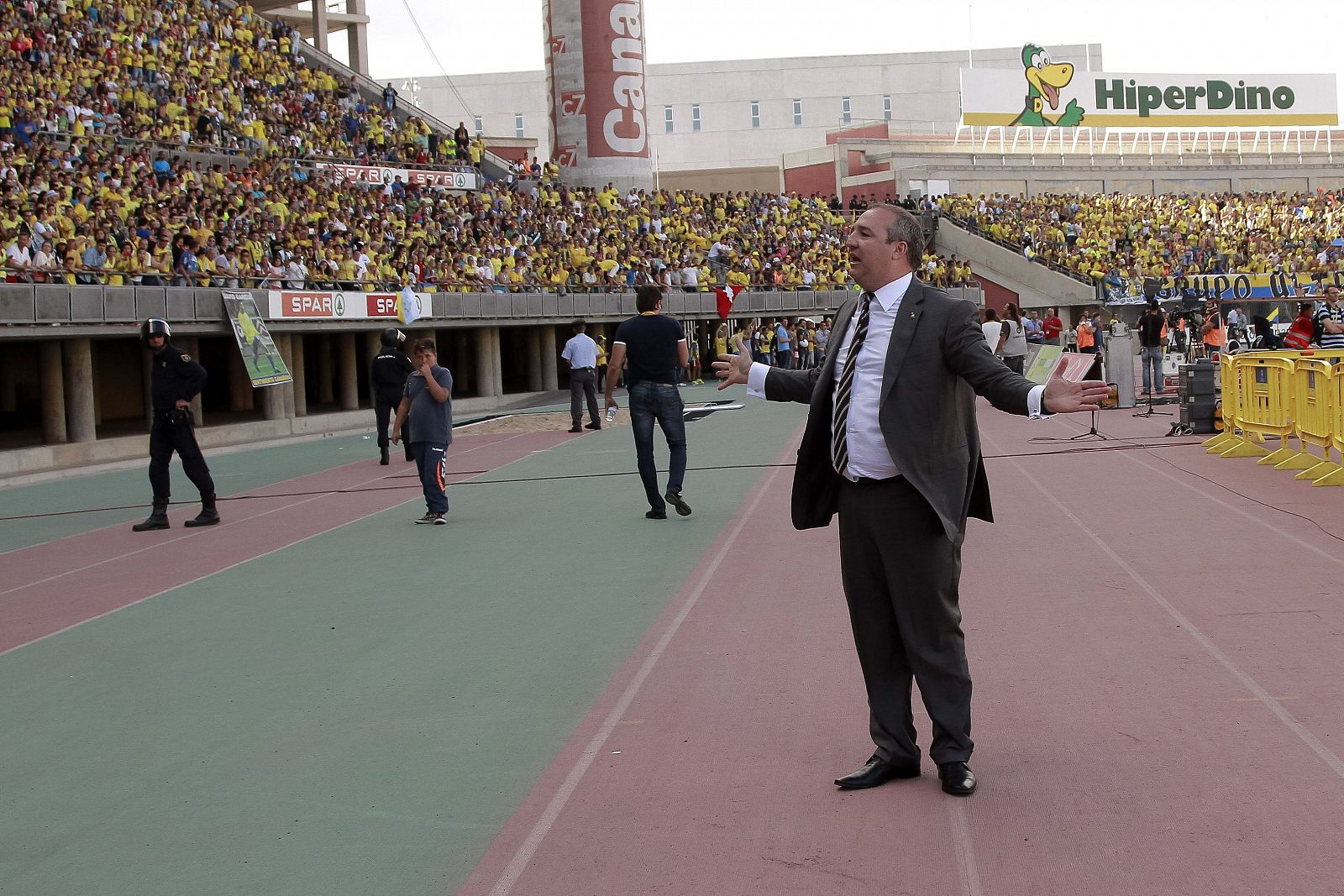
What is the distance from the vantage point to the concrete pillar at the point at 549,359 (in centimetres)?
3653

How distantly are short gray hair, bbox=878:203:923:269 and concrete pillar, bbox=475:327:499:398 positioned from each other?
29444 mm

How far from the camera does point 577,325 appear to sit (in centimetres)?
2317

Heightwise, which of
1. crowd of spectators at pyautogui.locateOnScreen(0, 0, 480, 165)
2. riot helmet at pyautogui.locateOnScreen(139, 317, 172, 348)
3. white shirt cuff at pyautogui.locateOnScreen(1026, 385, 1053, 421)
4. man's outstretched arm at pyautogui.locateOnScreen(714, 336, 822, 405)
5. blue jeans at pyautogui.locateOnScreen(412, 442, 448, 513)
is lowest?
blue jeans at pyautogui.locateOnScreen(412, 442, 448, 513)

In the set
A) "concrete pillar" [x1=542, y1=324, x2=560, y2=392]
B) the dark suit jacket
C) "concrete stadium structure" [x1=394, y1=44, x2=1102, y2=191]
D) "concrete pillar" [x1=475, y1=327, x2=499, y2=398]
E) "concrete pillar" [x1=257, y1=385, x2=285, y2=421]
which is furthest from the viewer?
"concrete stadium structure" [x1=394, y1=44, x2=1102, y2=191]

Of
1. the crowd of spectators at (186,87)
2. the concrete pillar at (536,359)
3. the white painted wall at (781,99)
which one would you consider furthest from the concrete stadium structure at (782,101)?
the concrete pillar at (536,359)

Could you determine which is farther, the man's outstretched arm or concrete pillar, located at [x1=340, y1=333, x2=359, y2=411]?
concrete pillar, located at [x1=340, y1=333, x2=359, y2=411]

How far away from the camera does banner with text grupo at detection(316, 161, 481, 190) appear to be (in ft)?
112

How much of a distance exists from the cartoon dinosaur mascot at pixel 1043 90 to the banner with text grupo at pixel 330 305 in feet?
144

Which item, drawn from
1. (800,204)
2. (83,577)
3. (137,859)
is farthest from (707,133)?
(137,859)

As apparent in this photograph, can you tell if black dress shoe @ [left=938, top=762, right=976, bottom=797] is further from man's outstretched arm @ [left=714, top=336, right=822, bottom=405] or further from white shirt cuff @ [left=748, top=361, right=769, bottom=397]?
white shirt cuff @ [left=748, top=361, right=769, bottom=397]

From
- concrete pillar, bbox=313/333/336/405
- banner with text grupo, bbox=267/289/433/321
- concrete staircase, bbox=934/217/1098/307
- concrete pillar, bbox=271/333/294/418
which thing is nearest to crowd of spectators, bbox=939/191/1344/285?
concrete staircase, bbox=934/217/1098/307

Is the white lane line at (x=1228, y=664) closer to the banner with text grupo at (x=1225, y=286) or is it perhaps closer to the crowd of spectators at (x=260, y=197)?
the crowd of spectators at (x=260, y=197)

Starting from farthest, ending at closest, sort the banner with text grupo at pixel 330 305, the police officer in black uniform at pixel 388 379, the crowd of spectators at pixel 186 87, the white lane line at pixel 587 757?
the crowd of spectators at pixel 186 87, the banner with text grupo at pixel 330 305, the police officer in black uniform at pixel 388 379, the white lane line at pixel 587 757

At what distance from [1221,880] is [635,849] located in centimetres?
172
